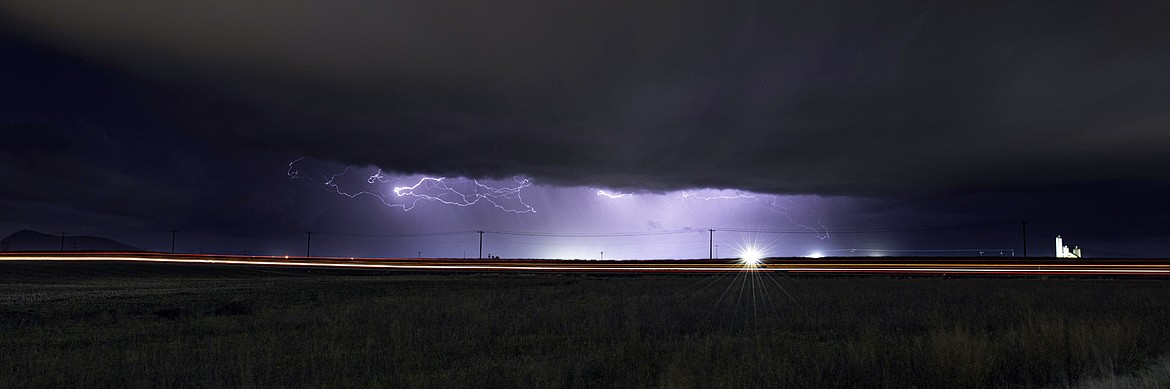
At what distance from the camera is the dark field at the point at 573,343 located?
8633 mm

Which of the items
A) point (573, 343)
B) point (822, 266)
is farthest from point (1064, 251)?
point (573, 343)

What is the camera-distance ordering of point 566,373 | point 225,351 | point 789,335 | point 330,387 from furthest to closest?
point 789,335 → point 225,351 → point 566,373 → point 330,387

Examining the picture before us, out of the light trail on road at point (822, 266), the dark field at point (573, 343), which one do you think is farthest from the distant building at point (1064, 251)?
the dark field at point (573, 343)

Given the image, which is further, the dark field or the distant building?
the distant building

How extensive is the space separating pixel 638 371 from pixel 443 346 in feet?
14.0

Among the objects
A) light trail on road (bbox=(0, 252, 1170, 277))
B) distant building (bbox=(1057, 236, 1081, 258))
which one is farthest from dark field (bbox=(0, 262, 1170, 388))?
distant building (bbox=(1057, 236, 1081, 258))

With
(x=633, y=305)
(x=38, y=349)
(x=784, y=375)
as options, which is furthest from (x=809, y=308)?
(x=38, y=349)

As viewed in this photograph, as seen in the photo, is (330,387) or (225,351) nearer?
(330,387)

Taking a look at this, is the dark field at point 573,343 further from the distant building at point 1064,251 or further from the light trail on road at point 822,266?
the distant building at point 1064,251

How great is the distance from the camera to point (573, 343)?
1212cm

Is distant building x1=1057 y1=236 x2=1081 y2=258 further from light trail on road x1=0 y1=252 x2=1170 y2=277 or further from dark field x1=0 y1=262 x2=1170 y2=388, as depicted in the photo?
dark field x1=0 y1=262 x2=1170 y2=388

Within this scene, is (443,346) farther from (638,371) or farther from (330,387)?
(638,371)

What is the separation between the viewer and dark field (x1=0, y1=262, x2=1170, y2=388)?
28.3ft

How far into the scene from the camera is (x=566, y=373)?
8.83 meters
